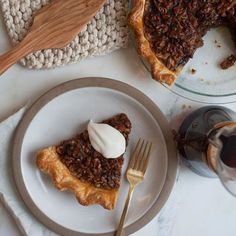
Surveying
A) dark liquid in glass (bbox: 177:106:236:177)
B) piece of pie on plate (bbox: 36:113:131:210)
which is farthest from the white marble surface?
piece of pie on plate (bbox: 36:113:131:210)

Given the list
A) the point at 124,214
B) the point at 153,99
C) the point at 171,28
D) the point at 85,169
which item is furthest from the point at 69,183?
the point at 171,28

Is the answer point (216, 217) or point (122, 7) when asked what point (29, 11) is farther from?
point (216, 217)

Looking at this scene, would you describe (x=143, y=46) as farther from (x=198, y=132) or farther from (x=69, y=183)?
(x=69, y=183)

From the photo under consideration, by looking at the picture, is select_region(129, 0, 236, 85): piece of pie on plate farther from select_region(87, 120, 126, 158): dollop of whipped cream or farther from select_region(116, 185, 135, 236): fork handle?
select_region(116, 185, 135, 236): fork handle

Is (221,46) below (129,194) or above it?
above

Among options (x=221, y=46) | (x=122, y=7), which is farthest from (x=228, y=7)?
(x=122, y=7)

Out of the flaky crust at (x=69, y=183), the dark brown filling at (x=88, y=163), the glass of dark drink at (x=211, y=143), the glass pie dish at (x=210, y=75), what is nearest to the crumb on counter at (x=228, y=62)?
the glass pie dish at (x=210, y=75)
